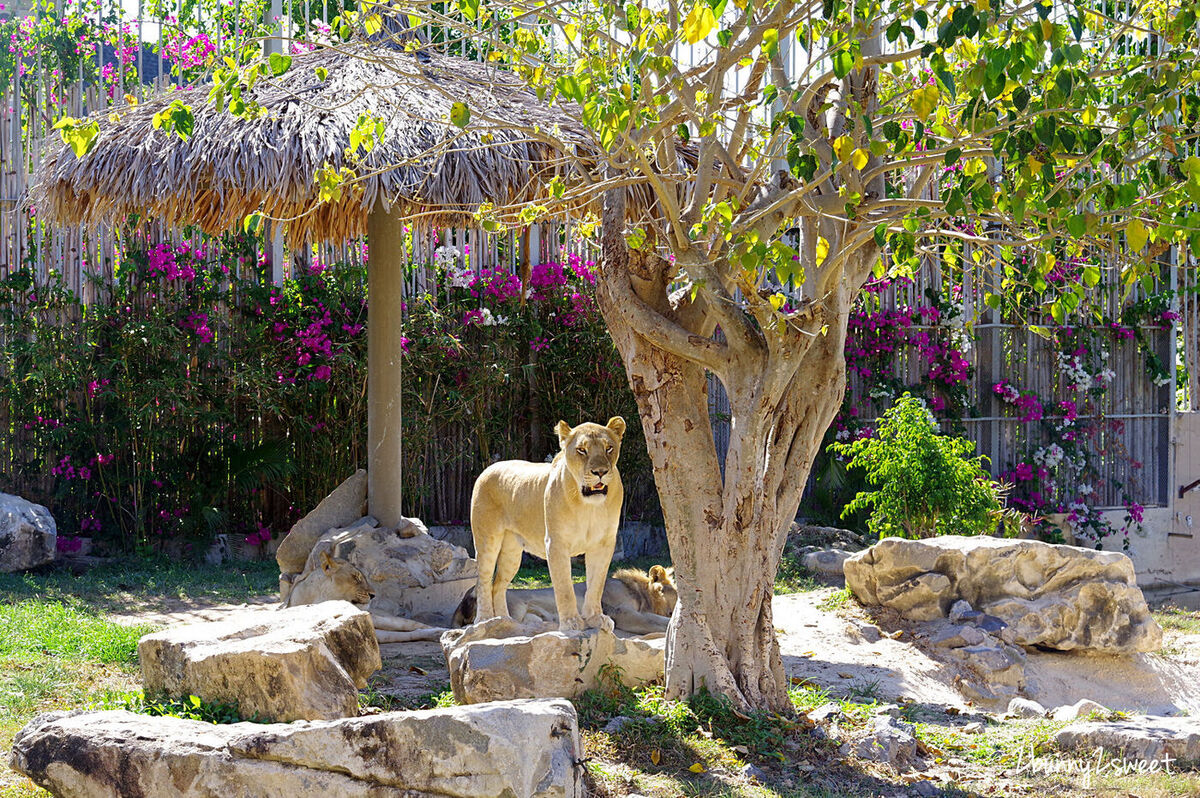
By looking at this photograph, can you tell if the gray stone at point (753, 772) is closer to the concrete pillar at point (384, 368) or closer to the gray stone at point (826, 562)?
the concrete pillar at point (384, 368)

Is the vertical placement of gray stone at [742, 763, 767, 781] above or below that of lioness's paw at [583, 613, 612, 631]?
below

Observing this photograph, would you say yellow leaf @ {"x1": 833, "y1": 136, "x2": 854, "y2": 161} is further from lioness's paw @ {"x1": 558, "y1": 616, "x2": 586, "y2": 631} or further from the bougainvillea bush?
the bougainvillea bush

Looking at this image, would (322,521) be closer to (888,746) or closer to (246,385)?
(246,385)

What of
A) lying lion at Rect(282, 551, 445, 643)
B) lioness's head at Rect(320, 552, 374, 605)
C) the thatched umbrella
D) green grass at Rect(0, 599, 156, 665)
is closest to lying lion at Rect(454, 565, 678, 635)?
lying lion at Rect(282, 551, 445, 643)

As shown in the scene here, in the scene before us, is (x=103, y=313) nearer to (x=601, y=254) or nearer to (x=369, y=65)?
(x=369, y=65)

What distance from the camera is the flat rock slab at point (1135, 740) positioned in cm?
471

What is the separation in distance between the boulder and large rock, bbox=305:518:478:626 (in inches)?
5.7

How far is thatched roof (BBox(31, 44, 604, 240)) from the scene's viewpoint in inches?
282

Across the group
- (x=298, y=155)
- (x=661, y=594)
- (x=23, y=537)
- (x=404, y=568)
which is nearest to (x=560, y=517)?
(x=661, y=594)

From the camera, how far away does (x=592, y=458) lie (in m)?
5.25

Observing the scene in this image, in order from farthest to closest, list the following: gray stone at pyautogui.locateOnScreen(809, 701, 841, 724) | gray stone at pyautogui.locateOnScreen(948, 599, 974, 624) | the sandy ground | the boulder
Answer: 1. the boulder
2. gray stone at pyautogui.locateOnScreen(948, 599, 974, 624)
3. the sandy ground
4. gray stone at pyautogui.locateOnScreen(809, 701, 841, 724)

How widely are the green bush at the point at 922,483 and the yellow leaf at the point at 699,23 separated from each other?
5568mm

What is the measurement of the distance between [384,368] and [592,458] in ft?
10.3

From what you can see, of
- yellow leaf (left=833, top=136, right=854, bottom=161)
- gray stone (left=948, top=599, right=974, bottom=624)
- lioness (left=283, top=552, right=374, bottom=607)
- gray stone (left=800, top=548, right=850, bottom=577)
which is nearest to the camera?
yellow leaf (left=833, top=136, right=854, bottom=161)
